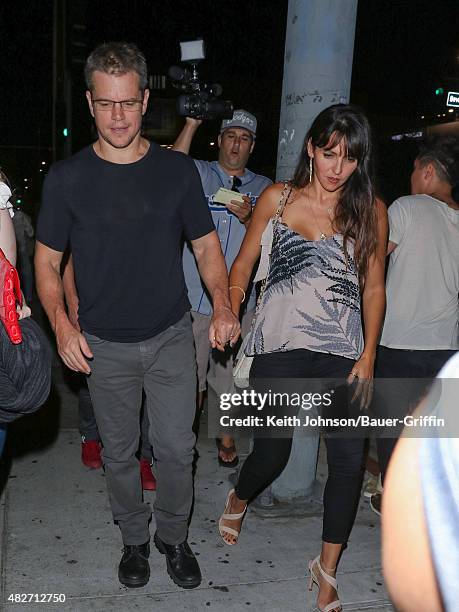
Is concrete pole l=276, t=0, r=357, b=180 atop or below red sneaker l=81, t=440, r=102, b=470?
atop

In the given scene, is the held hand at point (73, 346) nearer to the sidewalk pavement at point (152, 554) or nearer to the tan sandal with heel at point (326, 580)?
the sidewalk pavement at point (152, 554)

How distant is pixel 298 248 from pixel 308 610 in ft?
5.38

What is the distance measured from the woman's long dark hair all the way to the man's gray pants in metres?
0.86

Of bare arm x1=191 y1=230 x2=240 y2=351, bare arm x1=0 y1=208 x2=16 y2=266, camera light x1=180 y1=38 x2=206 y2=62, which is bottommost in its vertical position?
bare arm x1=191 y1=230 x2=240 y2=351

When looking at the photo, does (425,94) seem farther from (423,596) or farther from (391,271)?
(423,596)

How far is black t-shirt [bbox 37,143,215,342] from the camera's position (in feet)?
9.18

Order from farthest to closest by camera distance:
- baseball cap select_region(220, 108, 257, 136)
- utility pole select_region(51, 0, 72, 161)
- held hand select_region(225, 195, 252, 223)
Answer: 1. utility pole select_region(51, 0, 72, 161)
2. baseball cap select_region(220, 108, 257, 136)
3. held hand select_region(225, 195, 252, 223)

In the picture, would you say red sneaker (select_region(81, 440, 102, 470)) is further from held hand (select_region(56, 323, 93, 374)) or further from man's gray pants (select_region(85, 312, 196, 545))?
held hand (select_region(56, 323, 93, 374))

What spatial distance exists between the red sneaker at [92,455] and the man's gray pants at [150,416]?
3.64 ft

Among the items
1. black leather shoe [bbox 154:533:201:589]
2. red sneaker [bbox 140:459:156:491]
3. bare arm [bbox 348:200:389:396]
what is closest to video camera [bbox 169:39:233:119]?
bare arm [bbox 348:200:389:396]

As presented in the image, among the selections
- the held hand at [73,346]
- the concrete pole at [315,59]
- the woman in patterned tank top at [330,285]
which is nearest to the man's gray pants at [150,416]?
the held hand at [73,346]

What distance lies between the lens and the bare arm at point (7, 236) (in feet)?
8.06

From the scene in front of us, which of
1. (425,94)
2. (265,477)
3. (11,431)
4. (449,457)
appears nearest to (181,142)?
(265,477)

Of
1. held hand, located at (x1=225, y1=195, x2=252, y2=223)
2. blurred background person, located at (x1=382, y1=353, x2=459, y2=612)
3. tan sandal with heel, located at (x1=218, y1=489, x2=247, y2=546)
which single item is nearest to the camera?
blurred background person, located at (x1=382, y1=353, x2=459, y2=612)
